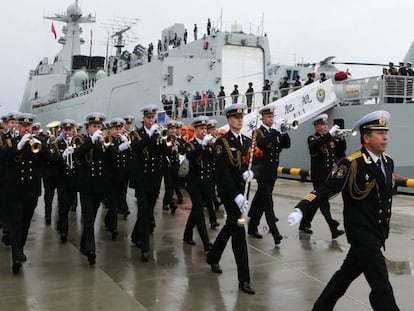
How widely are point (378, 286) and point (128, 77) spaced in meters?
22.0

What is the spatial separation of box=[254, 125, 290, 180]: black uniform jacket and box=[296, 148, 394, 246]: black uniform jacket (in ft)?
9.93

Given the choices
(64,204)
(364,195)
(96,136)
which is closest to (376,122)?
(364,195)

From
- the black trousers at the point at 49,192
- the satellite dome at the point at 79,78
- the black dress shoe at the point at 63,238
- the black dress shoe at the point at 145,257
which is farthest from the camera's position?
the satellite dome at the point at 79,78

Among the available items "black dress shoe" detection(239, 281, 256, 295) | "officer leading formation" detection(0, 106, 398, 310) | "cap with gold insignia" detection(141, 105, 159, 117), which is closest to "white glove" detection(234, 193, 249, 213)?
"officer leading formation" detection(0, 106, 398, 310)

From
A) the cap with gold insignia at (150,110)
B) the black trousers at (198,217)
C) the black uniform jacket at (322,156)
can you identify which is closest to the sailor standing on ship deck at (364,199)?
the black trousers at (198,217)

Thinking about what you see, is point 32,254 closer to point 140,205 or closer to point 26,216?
point 26,216

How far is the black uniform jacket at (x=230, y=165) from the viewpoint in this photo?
4.58 meters

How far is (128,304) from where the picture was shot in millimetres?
3975

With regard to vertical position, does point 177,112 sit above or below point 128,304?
above

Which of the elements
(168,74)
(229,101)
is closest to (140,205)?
(229,101)

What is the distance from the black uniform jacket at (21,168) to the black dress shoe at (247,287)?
2.52 metres

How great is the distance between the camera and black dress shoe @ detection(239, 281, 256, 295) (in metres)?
4.30

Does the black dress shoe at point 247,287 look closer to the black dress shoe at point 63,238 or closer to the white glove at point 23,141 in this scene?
the white glove at point 23,141

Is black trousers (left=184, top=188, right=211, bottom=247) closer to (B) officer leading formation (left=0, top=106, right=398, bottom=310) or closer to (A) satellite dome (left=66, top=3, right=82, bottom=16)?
(B) officer leading formation (left=0, top=106, right=398, bottom=310)
